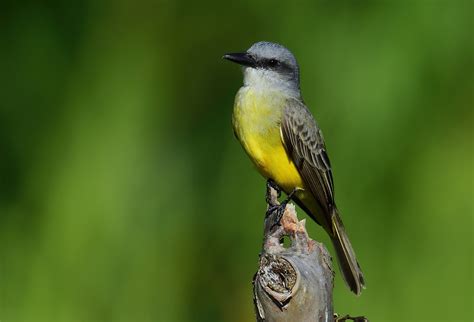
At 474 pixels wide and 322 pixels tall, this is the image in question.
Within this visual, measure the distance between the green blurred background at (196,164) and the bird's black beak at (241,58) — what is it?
0.18 metres

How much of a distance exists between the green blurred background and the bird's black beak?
182 mm

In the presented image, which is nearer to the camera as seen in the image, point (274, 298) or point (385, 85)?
point (274, 298)

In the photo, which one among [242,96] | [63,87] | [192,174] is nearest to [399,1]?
[242,96]

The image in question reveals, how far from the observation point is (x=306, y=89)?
391 cm

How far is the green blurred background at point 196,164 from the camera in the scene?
3.56 metres

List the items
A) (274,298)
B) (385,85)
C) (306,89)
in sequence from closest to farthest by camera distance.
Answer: (274,298) < (385,85) < (306,89)

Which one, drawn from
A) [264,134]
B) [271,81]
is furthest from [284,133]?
[271,81]

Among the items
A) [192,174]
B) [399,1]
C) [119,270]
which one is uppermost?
[399,1]

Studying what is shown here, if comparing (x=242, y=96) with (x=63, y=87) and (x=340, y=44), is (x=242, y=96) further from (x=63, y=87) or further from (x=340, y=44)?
(x=63, y=87)

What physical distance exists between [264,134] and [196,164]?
317 mm

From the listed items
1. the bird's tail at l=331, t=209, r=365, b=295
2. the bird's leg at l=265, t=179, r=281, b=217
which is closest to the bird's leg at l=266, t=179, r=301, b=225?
the bird's leg at l=265, t=179, r=281, b=217

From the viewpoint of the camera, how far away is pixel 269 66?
4.04 meters

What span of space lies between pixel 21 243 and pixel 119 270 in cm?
41

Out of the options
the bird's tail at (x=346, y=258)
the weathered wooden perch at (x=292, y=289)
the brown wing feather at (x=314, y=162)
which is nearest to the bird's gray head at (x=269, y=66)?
the brown wing feather at (x=314, y=162)
